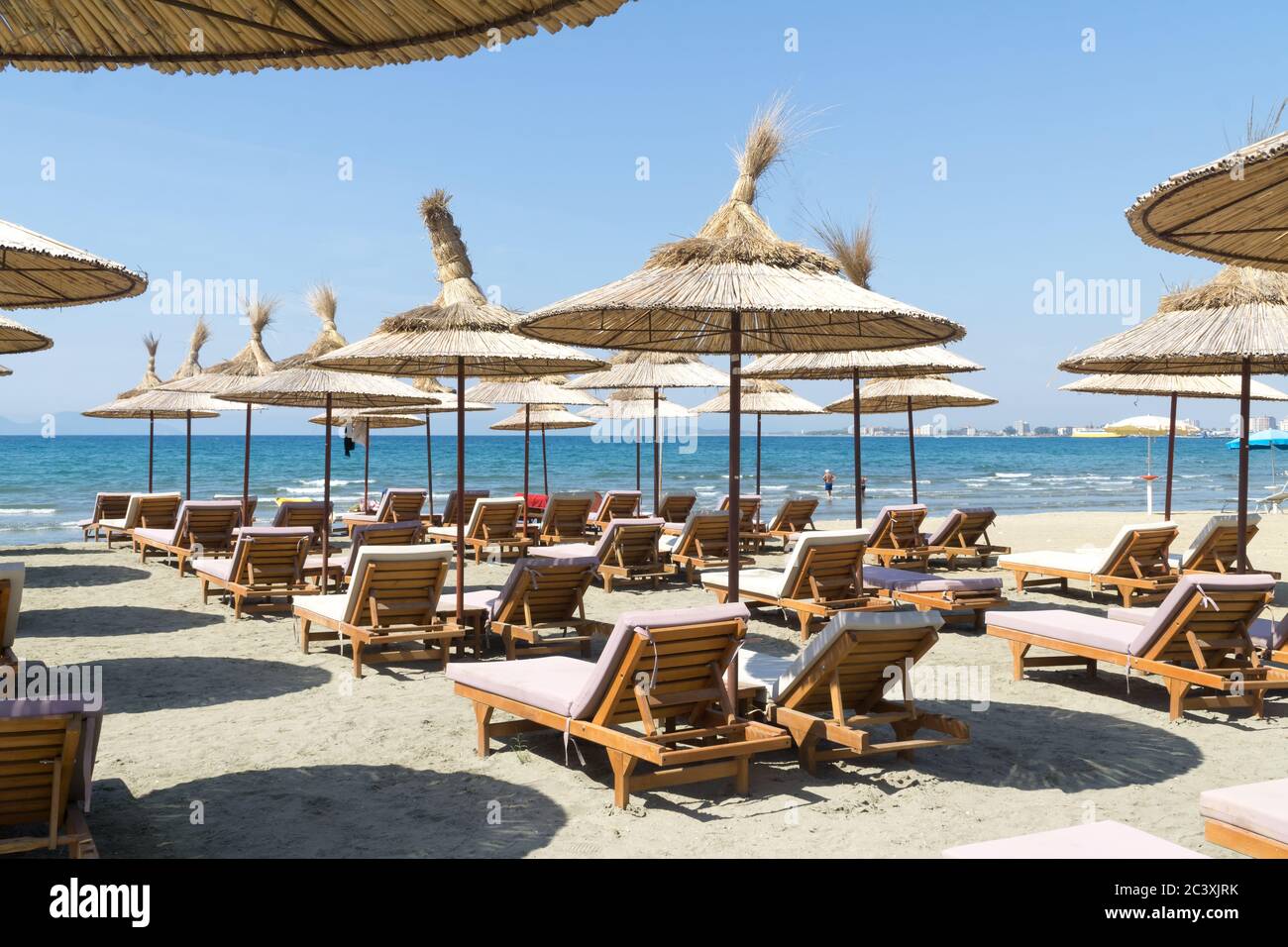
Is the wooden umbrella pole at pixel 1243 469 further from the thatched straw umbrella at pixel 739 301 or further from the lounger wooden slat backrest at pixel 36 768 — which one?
the lounger wooden slat backrest at pixel 36 768

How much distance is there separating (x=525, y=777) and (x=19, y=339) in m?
4.99

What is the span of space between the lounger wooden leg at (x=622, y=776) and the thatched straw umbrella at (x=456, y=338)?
9.86ft

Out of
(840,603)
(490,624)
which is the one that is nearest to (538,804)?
(490,624)

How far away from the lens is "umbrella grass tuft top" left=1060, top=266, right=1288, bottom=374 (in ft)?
25.6

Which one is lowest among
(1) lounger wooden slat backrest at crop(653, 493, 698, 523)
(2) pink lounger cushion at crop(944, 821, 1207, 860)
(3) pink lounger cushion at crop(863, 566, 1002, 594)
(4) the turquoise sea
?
(4) the turquoise sea

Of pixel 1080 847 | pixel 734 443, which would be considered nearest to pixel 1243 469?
pixel 734 443

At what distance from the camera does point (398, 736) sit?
548cm

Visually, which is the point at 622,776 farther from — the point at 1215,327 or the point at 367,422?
the point at 367,422

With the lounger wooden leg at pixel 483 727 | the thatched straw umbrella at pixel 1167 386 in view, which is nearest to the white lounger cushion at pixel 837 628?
the lounger wooden leg at pixel 483 727

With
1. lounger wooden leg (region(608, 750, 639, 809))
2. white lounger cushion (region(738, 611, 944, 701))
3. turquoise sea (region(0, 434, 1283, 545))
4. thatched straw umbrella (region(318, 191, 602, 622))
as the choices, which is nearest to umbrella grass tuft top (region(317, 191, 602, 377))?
thatched straw umbrella (region(318, 191, 602, 622))

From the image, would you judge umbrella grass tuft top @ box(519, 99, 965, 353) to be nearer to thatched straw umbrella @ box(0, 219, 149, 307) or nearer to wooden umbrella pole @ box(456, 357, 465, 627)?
wooden umbrella pole @ box(456, 357, 465, 627)

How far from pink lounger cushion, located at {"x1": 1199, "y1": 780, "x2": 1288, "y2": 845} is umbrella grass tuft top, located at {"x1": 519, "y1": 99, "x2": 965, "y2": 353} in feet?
8.14
